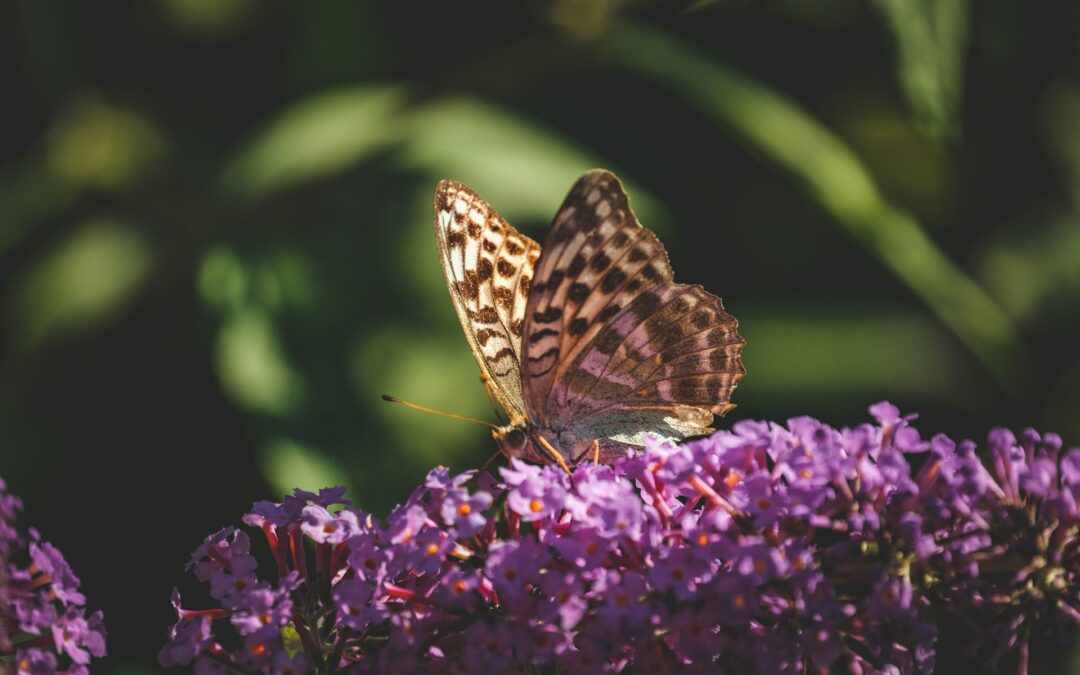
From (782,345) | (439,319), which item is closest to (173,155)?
(439,319)

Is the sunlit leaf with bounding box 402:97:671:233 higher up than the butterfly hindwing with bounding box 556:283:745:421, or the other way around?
the sunlit leaf with bounding box 402:97:671:233

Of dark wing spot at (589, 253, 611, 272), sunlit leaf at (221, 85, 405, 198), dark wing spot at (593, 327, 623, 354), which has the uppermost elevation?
sunlit leaf at (221, 85, 405, 198)

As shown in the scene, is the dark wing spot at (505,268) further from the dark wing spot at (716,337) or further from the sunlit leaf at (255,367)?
the sunlit leaf at (255,367)

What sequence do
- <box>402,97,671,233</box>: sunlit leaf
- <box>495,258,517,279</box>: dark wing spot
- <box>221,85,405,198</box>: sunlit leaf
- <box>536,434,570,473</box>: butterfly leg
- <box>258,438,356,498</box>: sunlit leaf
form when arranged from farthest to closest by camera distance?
<box>221,85,405,198</box>: sunlit leaf, <box>402,97,671,233</box>: sunlit leaf, <box>258,438,356,498</box>: sunlit leaf, <box>495,258,517,279</box>: dark wing spot, <box>536,434,570,473</box>: butterfly leg

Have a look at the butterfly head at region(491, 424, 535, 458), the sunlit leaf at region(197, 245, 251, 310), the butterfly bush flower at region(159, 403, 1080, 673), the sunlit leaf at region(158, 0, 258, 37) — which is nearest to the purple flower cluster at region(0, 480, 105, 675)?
the butterfly bush flower at region(159, 403, 1080, 673)

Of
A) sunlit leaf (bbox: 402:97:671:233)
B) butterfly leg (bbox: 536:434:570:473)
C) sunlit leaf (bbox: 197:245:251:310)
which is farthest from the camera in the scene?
sunlit leaf (bbox: 402:97:671:233)

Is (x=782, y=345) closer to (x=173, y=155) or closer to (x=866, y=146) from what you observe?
(x=866, y=146)

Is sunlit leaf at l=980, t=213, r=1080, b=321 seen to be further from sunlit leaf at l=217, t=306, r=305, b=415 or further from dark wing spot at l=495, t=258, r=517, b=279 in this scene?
sunlit leaf at l=217, t=306, r=305, b=415
